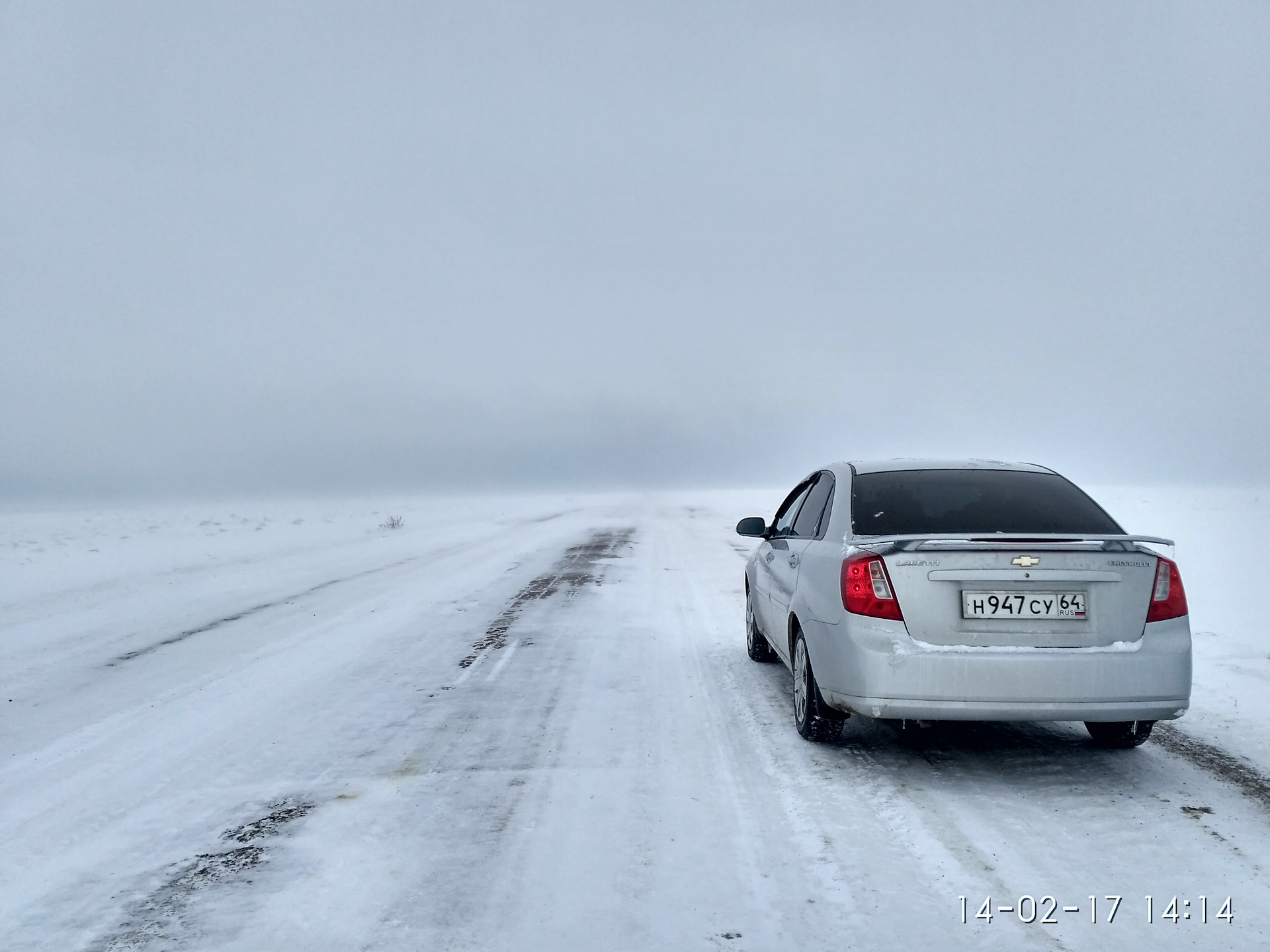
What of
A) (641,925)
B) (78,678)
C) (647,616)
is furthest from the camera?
(647,616)

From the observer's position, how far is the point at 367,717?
5.38 m

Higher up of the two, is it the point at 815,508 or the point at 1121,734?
the point at 815,508

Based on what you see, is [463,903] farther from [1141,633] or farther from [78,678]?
[78,678]

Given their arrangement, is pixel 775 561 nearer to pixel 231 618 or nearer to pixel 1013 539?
pixel 1013 539

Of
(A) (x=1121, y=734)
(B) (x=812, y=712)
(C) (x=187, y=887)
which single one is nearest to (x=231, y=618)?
(C) (x=187, y=887)

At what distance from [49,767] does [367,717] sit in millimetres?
1756

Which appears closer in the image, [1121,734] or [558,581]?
[1121,734]

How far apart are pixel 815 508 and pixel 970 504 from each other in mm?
1189

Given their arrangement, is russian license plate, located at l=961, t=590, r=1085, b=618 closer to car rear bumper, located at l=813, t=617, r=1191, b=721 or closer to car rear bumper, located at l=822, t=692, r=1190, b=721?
car rear bumper, located at l=813, t=617, r=1191, b=721

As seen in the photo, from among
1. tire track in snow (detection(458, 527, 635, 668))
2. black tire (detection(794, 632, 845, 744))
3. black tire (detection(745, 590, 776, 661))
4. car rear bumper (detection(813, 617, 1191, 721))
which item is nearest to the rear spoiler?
car rear bumper (detection(813, 617, 1191, 721))

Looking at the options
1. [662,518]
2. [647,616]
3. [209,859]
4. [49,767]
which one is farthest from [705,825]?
[662,518]

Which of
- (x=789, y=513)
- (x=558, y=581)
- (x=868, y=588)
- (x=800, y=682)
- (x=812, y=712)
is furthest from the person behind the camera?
(x=558, y=581)

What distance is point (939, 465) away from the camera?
538 cm

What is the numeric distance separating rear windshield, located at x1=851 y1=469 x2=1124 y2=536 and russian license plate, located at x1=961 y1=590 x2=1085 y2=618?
1.64 ft
